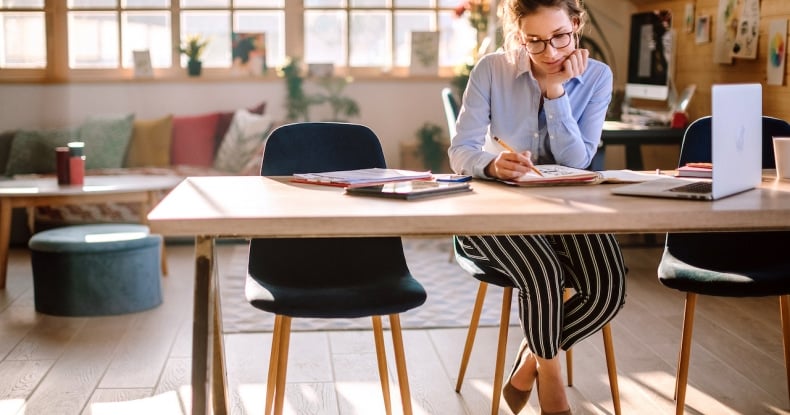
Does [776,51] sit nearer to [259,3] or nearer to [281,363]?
[281,363]

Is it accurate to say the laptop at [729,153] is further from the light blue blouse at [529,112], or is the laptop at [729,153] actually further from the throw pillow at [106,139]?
the throw pillow at [106,139]

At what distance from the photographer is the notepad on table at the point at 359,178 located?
218 centimetres

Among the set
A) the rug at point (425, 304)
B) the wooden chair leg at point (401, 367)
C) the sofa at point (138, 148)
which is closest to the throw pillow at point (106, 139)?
the sofa at point (138, 148)

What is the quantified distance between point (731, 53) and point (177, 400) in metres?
3.11

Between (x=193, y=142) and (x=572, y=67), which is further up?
(x=572, y=67)

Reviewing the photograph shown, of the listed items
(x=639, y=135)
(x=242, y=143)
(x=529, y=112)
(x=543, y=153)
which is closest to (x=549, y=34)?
(x=529, y=112)

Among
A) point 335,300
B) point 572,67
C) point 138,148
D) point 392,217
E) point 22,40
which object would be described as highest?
point 22,40

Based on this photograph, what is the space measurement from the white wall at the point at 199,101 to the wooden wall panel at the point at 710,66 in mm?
1603

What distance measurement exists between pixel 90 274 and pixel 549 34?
2313 mm

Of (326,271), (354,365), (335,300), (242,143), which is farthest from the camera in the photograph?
(242,143)

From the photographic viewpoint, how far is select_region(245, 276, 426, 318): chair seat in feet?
7.43

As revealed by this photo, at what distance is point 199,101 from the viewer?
6.38 meters

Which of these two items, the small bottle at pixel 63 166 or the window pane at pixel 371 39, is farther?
the window pane at pixel 371 39

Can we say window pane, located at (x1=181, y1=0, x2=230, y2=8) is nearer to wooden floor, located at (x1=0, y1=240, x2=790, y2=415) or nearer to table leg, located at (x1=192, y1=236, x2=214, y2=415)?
wooden floor, located at (x1=0, y1=240, x2=790, y2=415)
